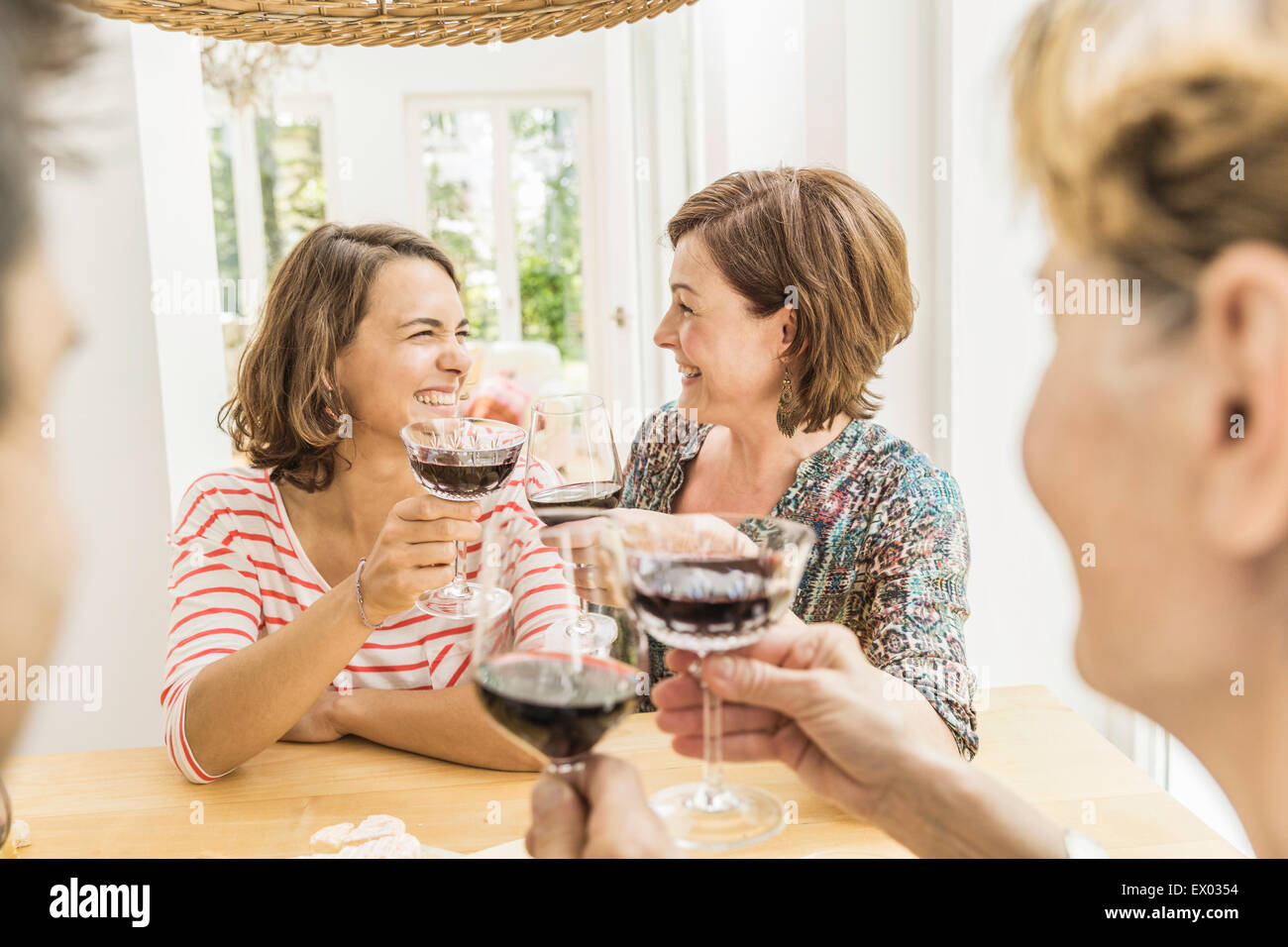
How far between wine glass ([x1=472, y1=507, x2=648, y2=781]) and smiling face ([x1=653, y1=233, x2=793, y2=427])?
41.5 inches

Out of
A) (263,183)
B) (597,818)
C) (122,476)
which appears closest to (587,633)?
(597,818)

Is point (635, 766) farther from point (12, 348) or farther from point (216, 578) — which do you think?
point (216, 578)

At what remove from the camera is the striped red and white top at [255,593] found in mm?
1320

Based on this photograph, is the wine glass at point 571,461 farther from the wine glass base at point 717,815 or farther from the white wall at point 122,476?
the white wall at point 122,476

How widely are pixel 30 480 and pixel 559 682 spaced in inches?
11.0

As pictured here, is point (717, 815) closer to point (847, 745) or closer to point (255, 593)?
point (847, 745)

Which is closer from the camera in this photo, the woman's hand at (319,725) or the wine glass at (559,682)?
the wine glass at (559,682)

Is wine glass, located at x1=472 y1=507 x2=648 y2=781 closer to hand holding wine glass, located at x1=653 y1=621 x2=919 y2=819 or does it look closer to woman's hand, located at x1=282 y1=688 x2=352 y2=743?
hand holding wine glass, located at x1=653 y1=621 x2=919 y2=819

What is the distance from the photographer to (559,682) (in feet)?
1.86

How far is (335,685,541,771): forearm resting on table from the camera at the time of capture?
1110 mm

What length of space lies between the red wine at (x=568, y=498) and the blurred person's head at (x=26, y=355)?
1.84 ft

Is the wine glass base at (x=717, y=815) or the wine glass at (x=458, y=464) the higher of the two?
the wine glass at (x=458, y=464)

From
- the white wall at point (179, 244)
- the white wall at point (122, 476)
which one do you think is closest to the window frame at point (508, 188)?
the white wall at point (179, 244)
